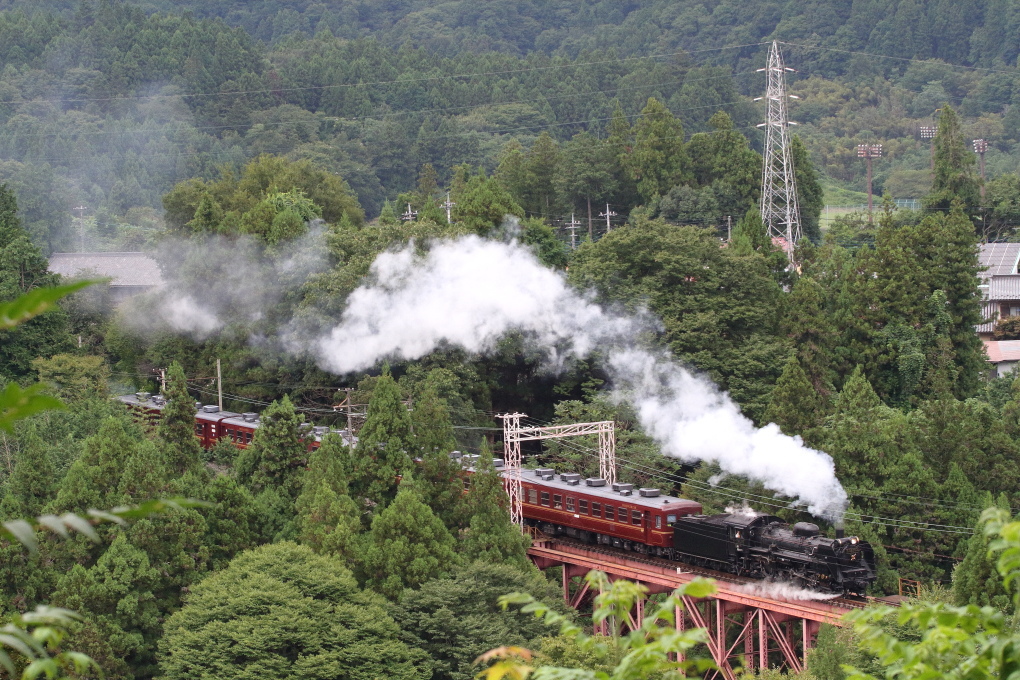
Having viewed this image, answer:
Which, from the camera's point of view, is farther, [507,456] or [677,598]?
[507,456]

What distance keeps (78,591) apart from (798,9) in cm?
11267

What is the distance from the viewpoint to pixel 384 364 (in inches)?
1678

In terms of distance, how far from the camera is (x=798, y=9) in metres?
129

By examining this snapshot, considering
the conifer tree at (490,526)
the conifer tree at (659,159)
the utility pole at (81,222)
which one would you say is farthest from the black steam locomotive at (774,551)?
the utility pole at (81,222)

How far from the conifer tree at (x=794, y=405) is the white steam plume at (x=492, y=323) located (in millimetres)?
2274

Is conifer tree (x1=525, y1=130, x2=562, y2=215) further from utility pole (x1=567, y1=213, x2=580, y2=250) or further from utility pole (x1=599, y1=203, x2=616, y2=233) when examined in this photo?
utility pole (x1=599, y1=203, x2=616, y2=233)

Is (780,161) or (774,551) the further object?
Answer: (780,161)

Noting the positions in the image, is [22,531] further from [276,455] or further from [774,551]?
[276,455]

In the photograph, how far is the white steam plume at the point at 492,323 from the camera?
41938 mm

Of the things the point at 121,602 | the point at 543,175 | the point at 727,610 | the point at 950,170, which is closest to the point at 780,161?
the point at 950,170

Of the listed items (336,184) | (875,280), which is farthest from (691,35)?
(875,280)

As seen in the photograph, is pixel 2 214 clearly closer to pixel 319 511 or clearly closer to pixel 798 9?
pixel 319 511

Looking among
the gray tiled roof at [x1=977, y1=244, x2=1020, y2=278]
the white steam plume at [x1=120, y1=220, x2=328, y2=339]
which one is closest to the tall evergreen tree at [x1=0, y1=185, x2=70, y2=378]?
the white steam plume at [x1=120, y1=220, x2=328, y2=339]

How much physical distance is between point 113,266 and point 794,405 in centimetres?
3314
